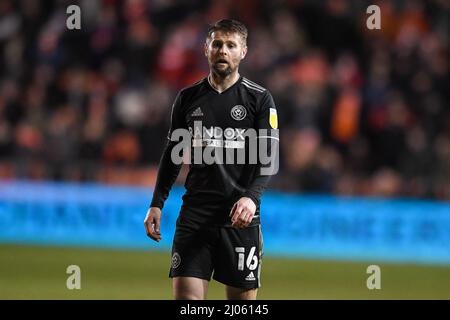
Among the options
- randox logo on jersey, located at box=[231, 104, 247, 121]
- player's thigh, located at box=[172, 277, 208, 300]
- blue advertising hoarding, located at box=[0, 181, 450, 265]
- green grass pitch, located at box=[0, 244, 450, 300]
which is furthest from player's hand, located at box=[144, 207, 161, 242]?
blue advertising hoarding, located at box=[0, 181, 450, 265]

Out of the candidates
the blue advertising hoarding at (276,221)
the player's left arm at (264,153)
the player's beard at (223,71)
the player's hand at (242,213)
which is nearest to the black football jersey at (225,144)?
the player's left arm at (264,153)

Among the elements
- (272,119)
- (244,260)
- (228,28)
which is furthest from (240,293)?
(228,28)

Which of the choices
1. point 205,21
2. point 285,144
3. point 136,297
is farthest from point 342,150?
point 136,297

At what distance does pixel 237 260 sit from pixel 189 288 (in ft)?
1.21

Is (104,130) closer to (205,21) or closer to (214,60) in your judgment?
(205,21)

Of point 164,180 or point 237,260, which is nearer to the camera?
point 237,260

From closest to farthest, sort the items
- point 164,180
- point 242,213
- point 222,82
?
1. point 242,213
2. point 222,82
3. point 164,180

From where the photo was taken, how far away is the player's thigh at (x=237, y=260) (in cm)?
638

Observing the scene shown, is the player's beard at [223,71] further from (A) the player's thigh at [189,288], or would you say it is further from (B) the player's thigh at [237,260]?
(A) the player's thigh at [189,288]

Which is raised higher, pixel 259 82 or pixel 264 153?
pixel 259 82

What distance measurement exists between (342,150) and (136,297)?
667 centimetres

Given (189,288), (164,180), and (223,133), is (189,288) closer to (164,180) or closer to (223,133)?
(164,180)

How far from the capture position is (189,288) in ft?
20.5

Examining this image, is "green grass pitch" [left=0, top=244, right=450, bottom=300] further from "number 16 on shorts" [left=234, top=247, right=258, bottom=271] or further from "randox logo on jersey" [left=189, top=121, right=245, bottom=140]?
"randox logo on jersey" [left=189, top=121, right=245, bottom=140]
